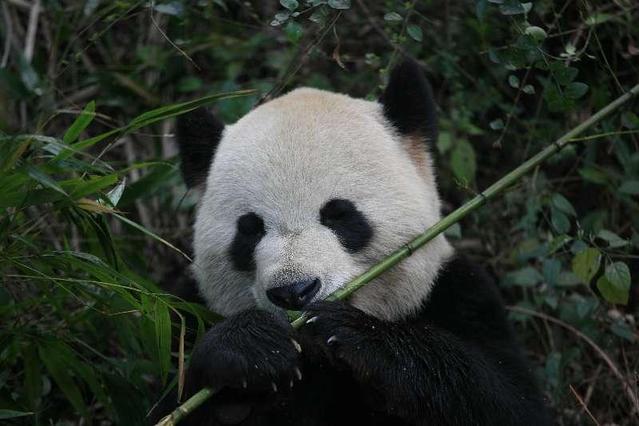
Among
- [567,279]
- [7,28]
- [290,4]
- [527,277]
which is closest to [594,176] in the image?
[567,279]

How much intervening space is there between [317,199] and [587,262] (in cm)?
130

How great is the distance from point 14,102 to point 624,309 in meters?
3.74

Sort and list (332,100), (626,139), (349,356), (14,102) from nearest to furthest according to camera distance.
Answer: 1. (349,356)
2. (332,100)
3. (626,139)
4. (14,102)

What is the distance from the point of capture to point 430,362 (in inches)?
124

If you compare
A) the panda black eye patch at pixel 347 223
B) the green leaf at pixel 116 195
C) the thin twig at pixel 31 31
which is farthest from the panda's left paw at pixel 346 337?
the thin twig at pixel 31 31

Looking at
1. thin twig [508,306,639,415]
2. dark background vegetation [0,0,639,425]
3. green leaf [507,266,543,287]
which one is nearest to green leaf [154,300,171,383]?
dark background vegetation [0,0,639,425]

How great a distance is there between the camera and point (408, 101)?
380cm

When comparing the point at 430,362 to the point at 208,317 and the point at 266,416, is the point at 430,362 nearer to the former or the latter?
the point at 266,416

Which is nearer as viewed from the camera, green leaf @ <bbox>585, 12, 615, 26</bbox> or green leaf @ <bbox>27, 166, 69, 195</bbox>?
green leaf @ <bbox>27, 166, 69, 195</bbox>

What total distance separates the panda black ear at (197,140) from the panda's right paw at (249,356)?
37.3 inches

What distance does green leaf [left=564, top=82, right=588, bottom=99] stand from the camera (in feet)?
12.6

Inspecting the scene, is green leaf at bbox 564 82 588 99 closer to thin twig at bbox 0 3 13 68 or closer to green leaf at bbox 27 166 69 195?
green leaf at bbox 27 166 69 195

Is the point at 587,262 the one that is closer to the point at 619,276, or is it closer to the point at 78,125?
the point at 619,276

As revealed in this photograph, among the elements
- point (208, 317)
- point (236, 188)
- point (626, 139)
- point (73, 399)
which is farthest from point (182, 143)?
point (626, 139)
